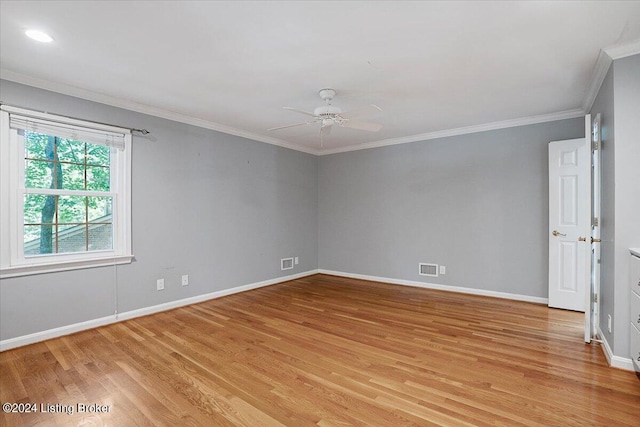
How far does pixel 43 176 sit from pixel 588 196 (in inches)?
210

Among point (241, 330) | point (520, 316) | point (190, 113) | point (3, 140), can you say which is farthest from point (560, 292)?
point (3, 140)

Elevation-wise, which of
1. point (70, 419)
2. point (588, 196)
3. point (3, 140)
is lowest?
point (70, 419)

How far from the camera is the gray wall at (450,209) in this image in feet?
14.1

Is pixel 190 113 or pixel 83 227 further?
pixel 190 113

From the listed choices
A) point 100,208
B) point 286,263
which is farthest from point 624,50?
point 100,208

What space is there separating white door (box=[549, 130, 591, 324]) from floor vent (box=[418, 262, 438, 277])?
1516 millimetres

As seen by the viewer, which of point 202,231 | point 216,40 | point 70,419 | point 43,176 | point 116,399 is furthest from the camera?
point 202,231

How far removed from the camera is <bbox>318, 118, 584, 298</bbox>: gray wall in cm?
430

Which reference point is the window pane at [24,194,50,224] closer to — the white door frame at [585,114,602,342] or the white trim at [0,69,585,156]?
the white trim at [0,69,585,156]

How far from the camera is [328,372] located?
2426 millimetres

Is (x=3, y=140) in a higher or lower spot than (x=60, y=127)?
lower

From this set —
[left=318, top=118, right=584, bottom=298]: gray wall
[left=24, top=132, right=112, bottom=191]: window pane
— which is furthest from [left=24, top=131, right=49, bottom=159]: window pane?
[left=318, top=118, right=584, bottom=298]: gray wall

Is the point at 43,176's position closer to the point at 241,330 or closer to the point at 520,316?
the point at 241,330

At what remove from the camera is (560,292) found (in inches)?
157
